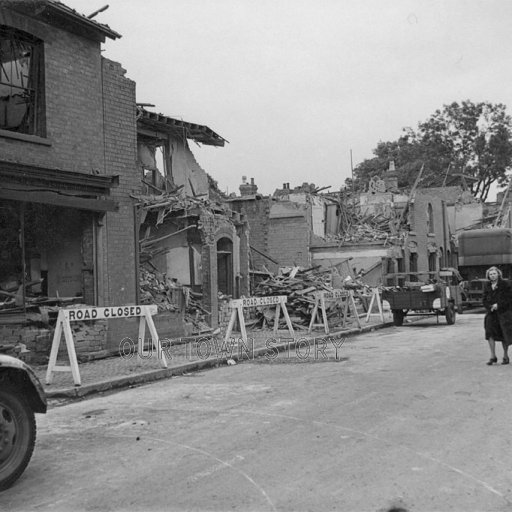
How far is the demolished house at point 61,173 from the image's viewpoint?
1263 cm

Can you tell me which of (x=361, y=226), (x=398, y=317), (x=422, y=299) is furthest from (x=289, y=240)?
(x=422, y=299)

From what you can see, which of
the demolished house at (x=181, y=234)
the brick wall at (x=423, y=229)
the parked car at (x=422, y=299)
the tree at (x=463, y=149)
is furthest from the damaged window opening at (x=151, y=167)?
the tree at (x=463, y=149)

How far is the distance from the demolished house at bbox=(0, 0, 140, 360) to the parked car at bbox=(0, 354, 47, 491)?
7.23 m

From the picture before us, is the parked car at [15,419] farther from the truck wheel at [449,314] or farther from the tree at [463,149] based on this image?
the tree at [463,149]

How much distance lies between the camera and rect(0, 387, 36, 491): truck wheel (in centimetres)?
519

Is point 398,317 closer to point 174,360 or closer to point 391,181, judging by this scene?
point 174,360

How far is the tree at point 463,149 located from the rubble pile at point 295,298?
110 ft

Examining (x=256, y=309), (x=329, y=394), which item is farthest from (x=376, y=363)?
(x=256, y=309)

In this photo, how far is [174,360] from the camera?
12.8 meters

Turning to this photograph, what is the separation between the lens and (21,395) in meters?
5.47

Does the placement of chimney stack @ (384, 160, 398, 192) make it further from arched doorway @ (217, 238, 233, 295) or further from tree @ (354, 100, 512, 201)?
arched doorway @ (217, 238, 233, 295)

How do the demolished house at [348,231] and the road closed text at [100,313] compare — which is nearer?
the road closed text at [100,313]

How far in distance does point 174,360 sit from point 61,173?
4436 millimetres

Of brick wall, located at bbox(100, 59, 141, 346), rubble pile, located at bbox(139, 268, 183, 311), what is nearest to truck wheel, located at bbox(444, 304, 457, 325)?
rubble pile, located at bbox(139, 268, 183, 311)
